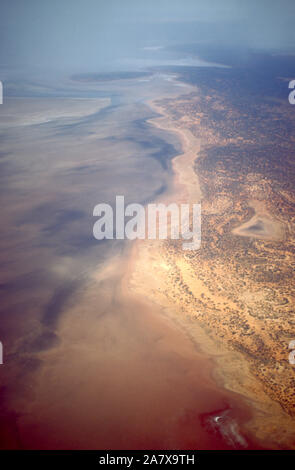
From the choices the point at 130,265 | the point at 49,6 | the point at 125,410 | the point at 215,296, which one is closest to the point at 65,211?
the point at 130,265

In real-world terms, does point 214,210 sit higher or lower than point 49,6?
lower

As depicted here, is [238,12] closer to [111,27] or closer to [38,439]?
[111,27]

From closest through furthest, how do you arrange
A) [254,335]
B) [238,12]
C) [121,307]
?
1. [254,335]
2. [121,307]
3. [238,12]

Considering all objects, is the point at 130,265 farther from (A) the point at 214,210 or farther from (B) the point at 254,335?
(A) the point at 214,210

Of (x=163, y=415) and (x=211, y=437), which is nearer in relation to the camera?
(x=211, y=437)

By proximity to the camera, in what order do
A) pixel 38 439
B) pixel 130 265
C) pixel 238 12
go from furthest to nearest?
pixel 238 12, pixel 130 265, pixel 38 439

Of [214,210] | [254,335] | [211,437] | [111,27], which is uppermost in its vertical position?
[111,27]

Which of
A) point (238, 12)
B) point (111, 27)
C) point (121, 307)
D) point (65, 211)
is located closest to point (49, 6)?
point (111, 27)

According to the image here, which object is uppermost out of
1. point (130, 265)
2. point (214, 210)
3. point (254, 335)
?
point (214, 210)

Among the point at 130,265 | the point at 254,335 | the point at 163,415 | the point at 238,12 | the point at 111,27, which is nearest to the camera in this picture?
the point at 163,415
